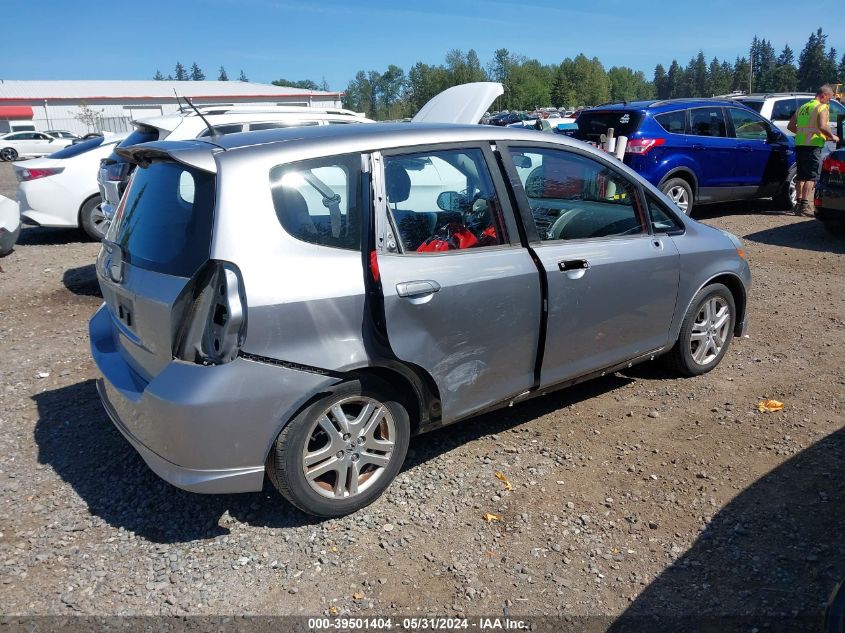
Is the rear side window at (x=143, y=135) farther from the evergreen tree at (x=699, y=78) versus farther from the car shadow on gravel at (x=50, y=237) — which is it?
the evergreen tree at (x=699, y=78)

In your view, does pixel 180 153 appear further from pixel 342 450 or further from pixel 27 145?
pixel 27 145

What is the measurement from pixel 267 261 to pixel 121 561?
4.92 ft

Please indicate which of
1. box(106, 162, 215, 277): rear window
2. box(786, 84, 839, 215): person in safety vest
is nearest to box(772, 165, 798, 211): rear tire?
box(786, 84, 839, 215): person in safety vest

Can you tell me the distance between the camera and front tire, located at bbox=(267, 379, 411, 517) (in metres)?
3.08

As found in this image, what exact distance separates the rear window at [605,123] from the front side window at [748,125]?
75.3 inches

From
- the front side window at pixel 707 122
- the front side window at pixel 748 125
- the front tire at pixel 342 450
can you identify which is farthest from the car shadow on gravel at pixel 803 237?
the front tire at pixel 342 450

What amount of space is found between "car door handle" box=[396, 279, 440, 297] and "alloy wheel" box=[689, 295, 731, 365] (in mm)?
2355

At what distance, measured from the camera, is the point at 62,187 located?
945 cm

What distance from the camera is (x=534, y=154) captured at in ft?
13.0

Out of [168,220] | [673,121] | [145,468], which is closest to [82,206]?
[145,468]

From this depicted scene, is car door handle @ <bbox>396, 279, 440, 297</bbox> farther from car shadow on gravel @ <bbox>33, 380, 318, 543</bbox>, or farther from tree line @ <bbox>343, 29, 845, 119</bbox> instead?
tree line @ <bbox>343, 29, 845, 119</bbox>

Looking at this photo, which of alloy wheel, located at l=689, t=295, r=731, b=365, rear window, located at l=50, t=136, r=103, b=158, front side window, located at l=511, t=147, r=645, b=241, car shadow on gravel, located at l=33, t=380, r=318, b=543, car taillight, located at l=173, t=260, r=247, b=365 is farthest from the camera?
rear window, located at l=50, t=136, r=103, b=158

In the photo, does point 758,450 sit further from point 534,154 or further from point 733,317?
point 534,154

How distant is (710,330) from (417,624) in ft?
10.5
